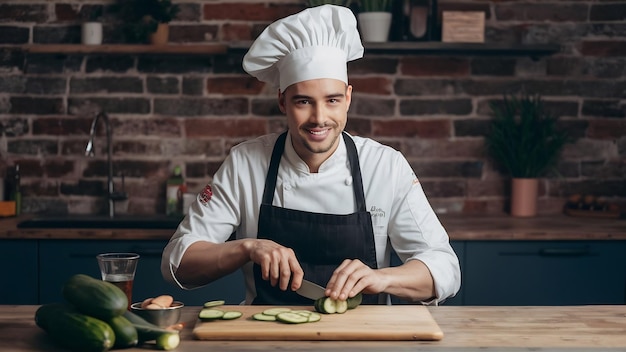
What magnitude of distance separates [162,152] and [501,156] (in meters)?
1.64

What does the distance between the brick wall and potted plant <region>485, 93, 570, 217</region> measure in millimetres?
102

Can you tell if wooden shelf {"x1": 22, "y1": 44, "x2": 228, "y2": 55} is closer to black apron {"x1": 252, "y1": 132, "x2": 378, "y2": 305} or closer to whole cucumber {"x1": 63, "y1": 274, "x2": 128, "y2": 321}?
black apron {"x1": 252, "y1": 132, "x2": 378, "y2": 305}

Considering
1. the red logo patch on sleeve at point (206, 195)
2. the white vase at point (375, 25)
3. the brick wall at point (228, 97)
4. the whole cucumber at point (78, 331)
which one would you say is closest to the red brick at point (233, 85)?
the brick wall at point (228, 97)

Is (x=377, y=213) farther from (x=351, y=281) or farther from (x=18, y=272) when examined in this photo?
(x=18, y=272)

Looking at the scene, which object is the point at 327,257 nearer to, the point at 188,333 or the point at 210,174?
the point at 188,333

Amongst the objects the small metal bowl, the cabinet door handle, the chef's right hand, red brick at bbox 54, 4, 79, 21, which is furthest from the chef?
red brick at bbox 54, 4, 79, 21

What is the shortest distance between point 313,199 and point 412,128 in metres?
1.53

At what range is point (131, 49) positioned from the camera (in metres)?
3.74

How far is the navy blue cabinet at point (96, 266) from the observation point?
11.0 ft

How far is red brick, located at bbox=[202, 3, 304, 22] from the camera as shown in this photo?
3.89 metres

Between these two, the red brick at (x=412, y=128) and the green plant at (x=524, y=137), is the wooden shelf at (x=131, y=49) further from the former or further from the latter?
the green plant at (x=524, y=137)

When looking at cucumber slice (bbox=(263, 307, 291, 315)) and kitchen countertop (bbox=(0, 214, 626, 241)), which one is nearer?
cucumber slice (bbox=(263, 307, 291, 315))

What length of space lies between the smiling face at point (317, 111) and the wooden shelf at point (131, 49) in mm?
1480

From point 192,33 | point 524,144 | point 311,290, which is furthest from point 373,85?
point 311,290
